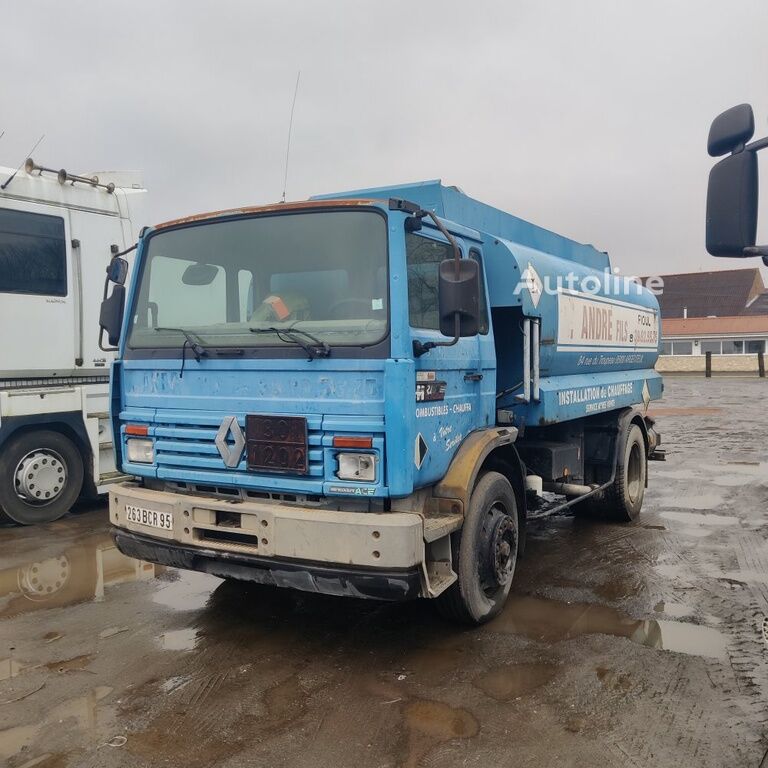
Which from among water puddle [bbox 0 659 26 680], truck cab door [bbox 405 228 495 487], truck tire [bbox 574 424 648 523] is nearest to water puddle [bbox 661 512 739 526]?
truck tire [bbox 574 424 648 523]

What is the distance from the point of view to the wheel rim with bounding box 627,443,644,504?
25.0 ft

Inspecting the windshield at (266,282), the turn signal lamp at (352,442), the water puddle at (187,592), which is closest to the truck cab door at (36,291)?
the water puddle at (187,592)

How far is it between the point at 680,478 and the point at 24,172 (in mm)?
8777

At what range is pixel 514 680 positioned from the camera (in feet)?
12.5

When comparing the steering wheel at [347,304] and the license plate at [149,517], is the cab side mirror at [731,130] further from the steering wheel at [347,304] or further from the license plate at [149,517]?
the license plate at [149,517]

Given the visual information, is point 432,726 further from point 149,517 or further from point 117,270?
point 117,270

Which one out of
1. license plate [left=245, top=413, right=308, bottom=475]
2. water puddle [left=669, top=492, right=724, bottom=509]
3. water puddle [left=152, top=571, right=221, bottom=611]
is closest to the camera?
license plate [left=245, top=413, right=308, bottom=475]

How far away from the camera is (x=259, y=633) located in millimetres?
4457

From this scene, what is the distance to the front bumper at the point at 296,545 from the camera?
359 cm

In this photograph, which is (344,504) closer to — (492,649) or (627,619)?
(492,649)

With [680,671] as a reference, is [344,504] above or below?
above

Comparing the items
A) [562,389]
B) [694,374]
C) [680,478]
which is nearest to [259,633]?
[562,389]

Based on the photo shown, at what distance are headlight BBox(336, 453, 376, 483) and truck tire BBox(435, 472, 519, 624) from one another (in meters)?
0.80

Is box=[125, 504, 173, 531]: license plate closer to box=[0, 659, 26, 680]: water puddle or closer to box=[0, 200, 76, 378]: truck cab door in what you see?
box=[0, 659, 26, 680]: water puddle
